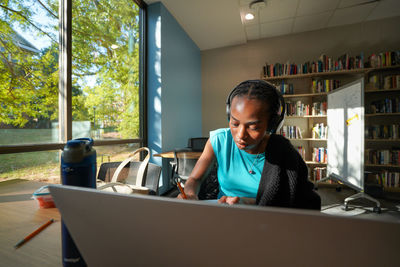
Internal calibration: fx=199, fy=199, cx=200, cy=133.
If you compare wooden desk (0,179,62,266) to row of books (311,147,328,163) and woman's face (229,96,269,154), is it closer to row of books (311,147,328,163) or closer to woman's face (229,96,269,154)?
woman's face (229,96,269,154)

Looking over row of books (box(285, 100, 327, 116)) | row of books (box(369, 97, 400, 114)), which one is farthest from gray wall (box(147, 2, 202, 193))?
row of books (box(369, 97, 400, 114))

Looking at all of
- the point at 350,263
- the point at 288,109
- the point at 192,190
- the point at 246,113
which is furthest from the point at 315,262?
the point at 288,109

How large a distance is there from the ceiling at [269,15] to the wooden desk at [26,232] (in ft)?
10.6

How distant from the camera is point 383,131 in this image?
11.2 ft

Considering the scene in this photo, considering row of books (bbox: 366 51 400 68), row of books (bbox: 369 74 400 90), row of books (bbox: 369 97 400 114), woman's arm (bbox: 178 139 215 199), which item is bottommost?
woman's arm (bbox: 178 139 215 199)

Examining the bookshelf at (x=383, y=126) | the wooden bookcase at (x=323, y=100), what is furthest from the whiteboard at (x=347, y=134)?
the bookshelf at (x=383, y=126)

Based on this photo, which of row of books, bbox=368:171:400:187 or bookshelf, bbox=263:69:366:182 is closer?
row of books, bbox=368:171:400:187

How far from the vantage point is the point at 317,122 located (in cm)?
402

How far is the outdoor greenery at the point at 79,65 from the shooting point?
158 cm

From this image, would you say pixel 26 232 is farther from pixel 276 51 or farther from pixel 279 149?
pixel 276 51

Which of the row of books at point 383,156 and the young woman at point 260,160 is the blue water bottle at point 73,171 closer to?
the young woman at point 260,160

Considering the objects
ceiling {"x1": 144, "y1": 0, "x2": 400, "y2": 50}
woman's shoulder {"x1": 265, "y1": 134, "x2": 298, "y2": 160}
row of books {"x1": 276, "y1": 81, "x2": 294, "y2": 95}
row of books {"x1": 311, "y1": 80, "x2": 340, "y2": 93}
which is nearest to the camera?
woman's shoulder {"x1": 265, "y1": 134, "x2": 298, "y2": 160}

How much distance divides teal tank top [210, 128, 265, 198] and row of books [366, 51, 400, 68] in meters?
3.91

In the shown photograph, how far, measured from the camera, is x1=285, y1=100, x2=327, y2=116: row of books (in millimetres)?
3758
